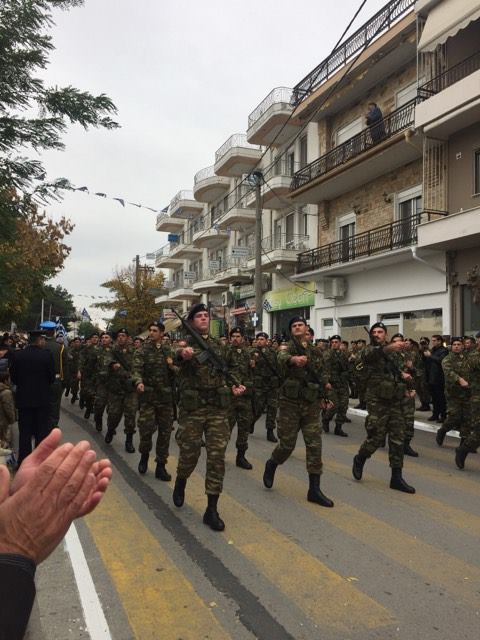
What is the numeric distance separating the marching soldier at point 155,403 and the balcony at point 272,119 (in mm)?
17704

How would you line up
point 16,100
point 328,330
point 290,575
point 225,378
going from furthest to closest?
point 328,330 → point 16,100 → point 225,378 → point 290,575

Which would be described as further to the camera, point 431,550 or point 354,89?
point 354,89

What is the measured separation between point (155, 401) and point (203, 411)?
6.37ft

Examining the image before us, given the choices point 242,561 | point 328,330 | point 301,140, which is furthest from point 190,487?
point 301,140

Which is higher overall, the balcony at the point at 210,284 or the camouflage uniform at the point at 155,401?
the balcony at the point at 210,284

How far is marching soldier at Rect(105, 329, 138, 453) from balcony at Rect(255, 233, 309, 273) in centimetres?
1444

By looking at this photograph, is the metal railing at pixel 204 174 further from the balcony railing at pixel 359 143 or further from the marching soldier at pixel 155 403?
the marching soldier at pixel 155 403

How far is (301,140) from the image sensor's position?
24516mm

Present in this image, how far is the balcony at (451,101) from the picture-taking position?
555 inches

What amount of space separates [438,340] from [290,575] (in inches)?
358

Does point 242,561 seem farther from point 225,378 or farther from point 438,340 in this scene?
point 438,340

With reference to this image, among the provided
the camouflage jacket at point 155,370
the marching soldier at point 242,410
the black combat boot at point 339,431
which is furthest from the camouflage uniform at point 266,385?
the camouflage jacket at point 155,370

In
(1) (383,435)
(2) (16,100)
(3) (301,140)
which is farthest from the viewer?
(3) (301,140)

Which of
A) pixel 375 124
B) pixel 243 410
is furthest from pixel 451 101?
pixel 243 410
